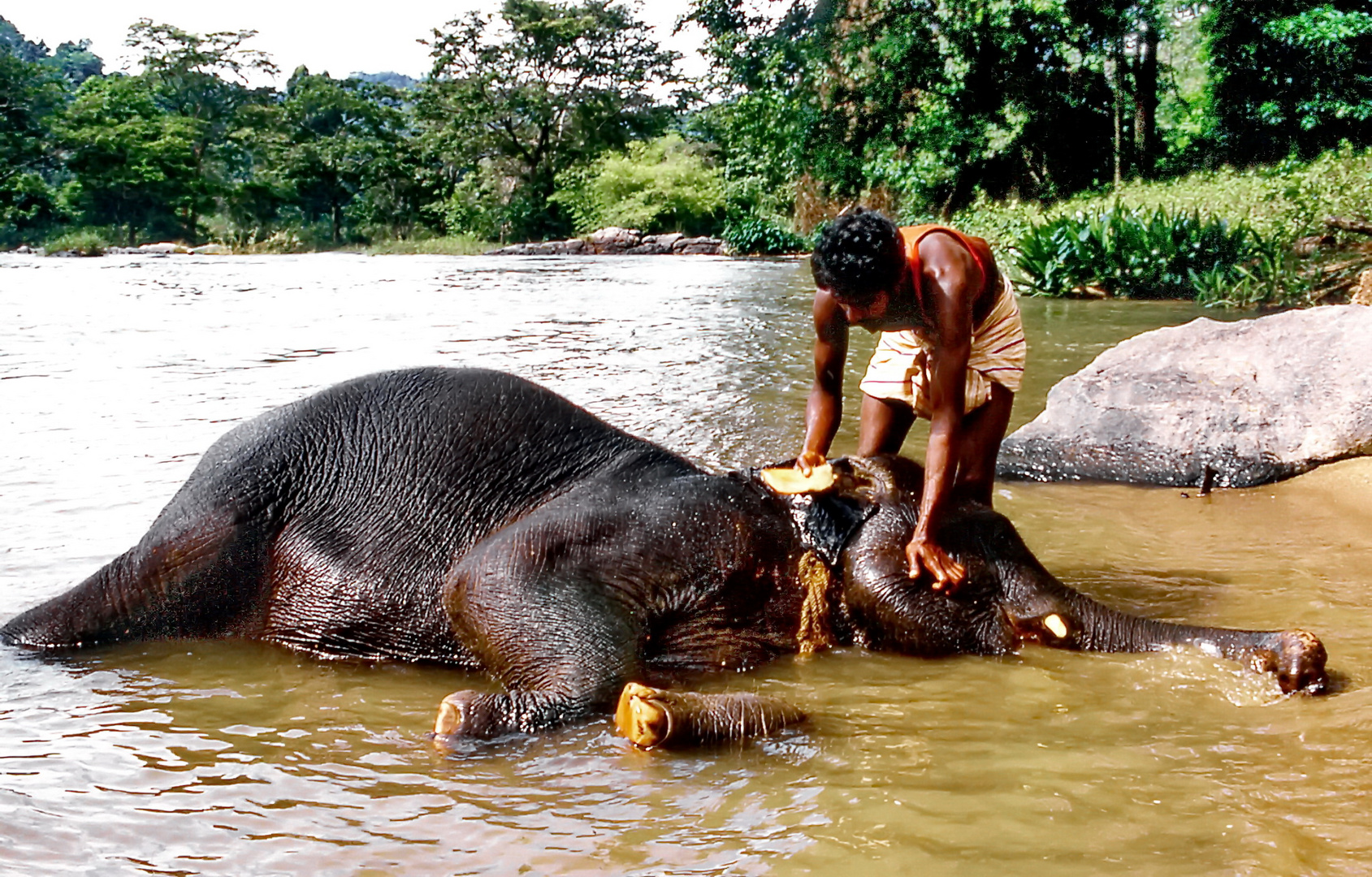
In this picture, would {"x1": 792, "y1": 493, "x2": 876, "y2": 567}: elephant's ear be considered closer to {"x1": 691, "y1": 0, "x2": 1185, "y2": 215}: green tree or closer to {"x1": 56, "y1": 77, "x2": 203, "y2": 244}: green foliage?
{"x1": 691, "y1": 0, "x2": 1185, "y2": 215}: green tree

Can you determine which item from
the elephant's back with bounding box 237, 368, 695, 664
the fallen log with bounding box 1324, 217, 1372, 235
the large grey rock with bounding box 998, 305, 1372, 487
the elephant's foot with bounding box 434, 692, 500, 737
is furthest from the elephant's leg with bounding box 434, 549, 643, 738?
the fallen log with bounding box 1324, 217, 1372, 235

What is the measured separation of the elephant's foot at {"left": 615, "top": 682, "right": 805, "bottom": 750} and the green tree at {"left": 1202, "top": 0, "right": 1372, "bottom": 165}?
25.6m

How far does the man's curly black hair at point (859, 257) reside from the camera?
12.5ft

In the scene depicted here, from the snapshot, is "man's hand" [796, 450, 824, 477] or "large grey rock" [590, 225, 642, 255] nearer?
"man's hand" [796, 450, 824, 477]

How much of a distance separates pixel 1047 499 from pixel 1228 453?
4.01 ft

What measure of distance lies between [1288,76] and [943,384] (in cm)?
2652

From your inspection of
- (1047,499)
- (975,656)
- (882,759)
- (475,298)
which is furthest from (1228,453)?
(475,298)

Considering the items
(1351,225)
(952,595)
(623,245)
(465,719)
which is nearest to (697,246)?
(623,245)

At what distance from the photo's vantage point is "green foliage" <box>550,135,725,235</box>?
48281mm

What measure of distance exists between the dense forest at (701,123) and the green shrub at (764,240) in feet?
0.30

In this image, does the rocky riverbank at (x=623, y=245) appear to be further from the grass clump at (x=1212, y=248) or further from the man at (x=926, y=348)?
the man at (x=926, y=348)

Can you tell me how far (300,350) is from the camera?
13.2m

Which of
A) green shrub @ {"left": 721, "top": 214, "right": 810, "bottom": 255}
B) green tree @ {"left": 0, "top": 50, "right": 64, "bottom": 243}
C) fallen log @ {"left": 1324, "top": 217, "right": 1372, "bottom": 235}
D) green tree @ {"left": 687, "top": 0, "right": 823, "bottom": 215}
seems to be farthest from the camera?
green tree @ {"left": 0, "top": 50, "right": 64, "bottom": 243}

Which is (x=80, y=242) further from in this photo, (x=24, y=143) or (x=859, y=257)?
(x=859, y=257)
